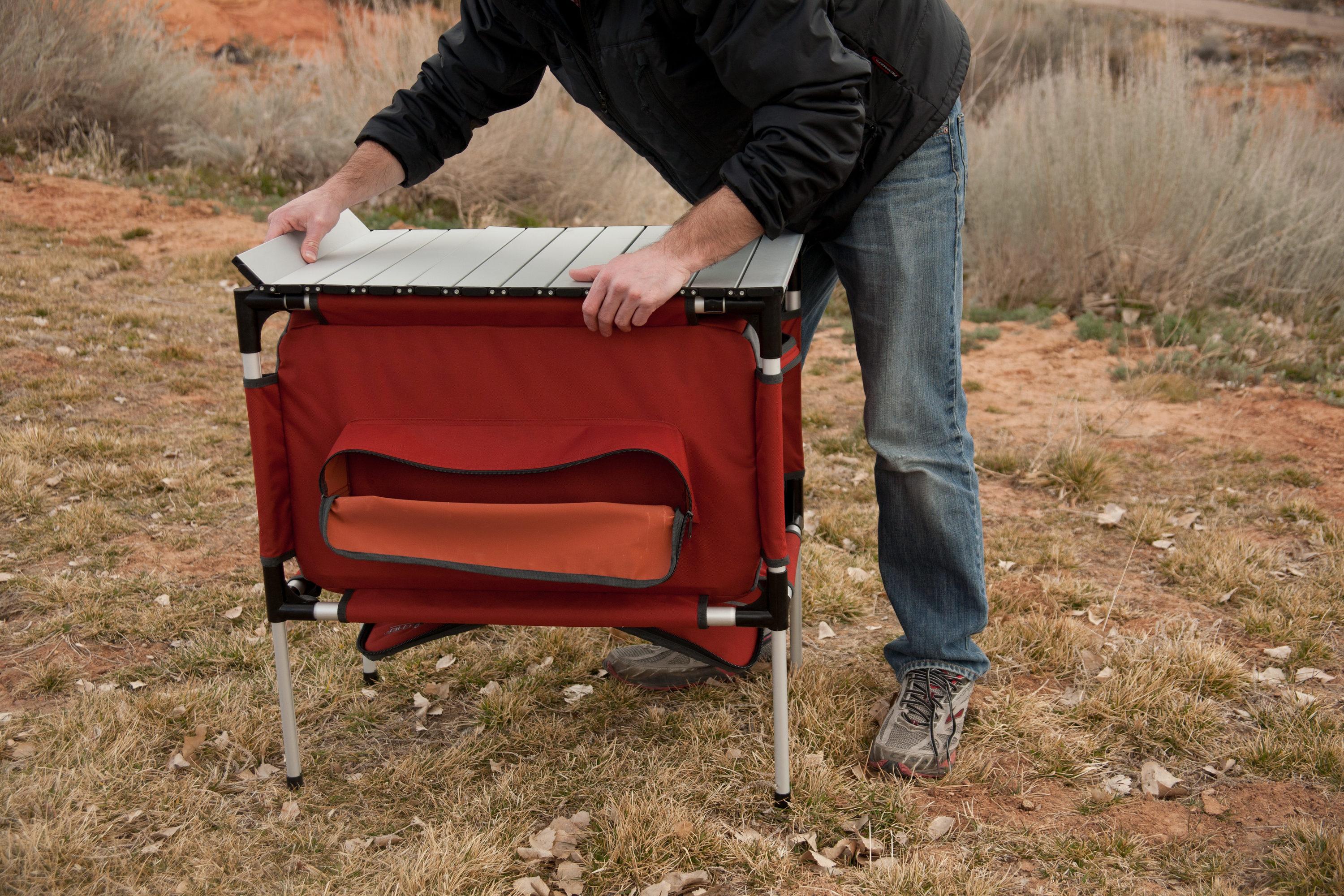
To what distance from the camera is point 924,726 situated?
229 cm

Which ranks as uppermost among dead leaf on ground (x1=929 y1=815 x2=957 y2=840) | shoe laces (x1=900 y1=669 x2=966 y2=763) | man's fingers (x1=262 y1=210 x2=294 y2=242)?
man's fingers (x1=262 y1=210 x2=294 y2=242)

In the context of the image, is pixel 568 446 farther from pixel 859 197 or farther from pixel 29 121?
pixel 29 121

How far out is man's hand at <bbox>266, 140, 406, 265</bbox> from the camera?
82.9 inches

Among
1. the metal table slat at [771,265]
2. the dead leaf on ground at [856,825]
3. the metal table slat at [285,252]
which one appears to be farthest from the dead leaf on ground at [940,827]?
the metal table slat at [285,252]

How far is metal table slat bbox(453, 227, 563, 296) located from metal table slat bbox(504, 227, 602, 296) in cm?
1

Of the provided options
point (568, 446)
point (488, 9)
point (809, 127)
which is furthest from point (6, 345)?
point (809, 127)

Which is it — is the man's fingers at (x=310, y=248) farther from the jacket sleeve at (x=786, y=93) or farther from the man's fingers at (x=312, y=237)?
the jacket sleeve at (x=786, y=93)

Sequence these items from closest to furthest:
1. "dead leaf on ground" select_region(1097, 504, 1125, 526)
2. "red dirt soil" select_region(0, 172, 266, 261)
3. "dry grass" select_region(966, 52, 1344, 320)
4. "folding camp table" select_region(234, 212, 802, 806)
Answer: "folding camp table" select_region(234, 212, 802, 806) → "dead leaf on ground" select_region(1097, 504, 1125, 526) → "dry grass" select_region(966, 52, 1344, 320) → "red dirt soil" select_region(0, 172, 266, 261)

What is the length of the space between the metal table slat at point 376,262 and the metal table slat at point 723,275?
0.61 metres

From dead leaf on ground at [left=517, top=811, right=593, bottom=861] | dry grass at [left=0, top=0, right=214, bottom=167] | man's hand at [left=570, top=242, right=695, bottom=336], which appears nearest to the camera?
man's hand at [left=570, top=242, right=695, bottom=336]

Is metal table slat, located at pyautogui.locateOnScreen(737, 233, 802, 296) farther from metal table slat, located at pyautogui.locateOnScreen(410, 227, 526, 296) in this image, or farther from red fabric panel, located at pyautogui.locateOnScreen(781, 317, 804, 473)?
metal table slat, located at pyautogui.locateOnScreen(410, 227, 526, 296)

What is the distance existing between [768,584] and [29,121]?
29.4 ft

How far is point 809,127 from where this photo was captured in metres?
1.73

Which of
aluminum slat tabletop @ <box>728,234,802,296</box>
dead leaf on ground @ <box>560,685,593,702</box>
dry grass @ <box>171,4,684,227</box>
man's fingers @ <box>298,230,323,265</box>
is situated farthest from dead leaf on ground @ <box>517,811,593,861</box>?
dry grass @ <box>171,4,684,227</box>
